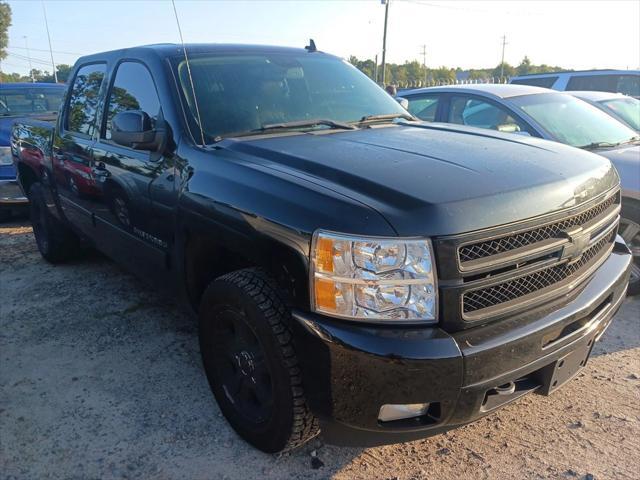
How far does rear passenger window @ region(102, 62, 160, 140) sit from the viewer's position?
10.2 feet

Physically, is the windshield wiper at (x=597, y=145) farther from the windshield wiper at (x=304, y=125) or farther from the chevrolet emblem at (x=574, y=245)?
the chevrolet emblem at (x=574, y=245)

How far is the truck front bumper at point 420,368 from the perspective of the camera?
1.86 meters

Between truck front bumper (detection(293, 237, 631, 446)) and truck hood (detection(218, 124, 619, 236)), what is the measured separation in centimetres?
40

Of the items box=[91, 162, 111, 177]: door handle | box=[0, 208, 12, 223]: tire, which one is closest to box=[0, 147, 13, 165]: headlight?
box=[0, 208, 12, 223]: tire

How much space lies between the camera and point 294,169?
231 centimetres

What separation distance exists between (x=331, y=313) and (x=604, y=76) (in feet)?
38.4

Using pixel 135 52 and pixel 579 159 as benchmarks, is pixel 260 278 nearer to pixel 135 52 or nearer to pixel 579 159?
pixel 579 159

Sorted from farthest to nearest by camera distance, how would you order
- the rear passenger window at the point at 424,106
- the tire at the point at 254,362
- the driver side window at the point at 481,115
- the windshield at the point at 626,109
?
the windshield at the point at 626,109
the rear passenger window at the point at 424,106
the driver side window at the point at 481,115
the tire at the point at 254,362

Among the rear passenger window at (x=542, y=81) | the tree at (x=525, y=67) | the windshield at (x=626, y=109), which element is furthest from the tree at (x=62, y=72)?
the tree at (x=525, y=67)

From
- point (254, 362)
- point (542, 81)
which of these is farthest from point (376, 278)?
point (542, 81)

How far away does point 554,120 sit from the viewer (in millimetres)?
5094

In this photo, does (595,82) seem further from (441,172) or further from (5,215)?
(5,215)

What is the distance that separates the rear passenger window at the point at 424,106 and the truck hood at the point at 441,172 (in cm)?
313

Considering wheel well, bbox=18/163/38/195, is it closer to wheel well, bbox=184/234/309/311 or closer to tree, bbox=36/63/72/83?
tree, bbox=36/63/72/83
